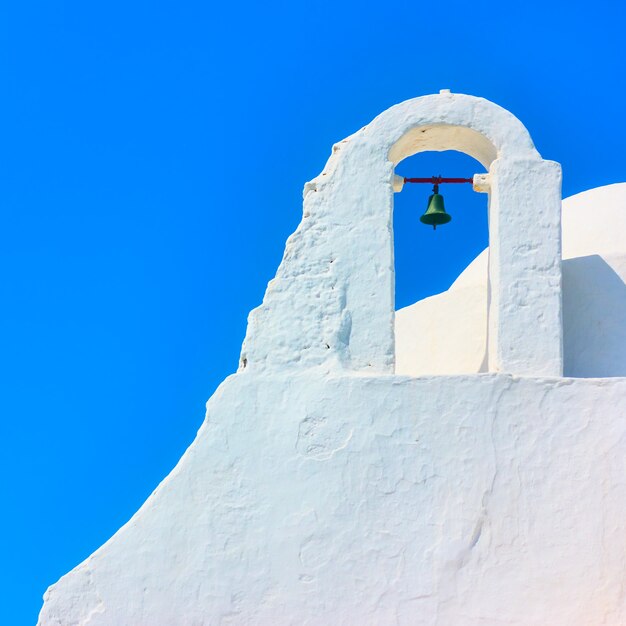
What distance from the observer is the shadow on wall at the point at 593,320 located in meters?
6.22

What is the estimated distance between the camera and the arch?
5582 millimetres

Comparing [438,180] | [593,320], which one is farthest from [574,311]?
[438,180]

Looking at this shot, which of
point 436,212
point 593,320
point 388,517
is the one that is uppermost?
point 436,212

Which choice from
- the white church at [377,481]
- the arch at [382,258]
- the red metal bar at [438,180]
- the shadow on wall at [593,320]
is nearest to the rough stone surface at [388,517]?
the white church at [377,481]

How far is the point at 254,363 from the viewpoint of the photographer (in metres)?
5.57

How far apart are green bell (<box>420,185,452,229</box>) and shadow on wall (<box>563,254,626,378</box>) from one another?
1066 mm

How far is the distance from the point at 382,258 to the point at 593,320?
162 cm

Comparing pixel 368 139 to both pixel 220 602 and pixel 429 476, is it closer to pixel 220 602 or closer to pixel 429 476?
pixel 429 476

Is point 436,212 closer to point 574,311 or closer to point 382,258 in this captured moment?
point 574,311

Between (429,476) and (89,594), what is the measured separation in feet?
6.65

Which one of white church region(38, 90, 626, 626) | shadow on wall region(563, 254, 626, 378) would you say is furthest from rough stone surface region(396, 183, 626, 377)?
white church region(38, 90, 626, 626)

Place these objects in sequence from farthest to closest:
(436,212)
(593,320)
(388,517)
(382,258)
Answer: (436,212)
(593,320)
(382,258)
(388,517)

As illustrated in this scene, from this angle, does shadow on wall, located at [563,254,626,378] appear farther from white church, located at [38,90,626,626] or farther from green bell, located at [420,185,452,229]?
green bell, located at [420,185,452,229]

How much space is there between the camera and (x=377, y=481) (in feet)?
17.3
